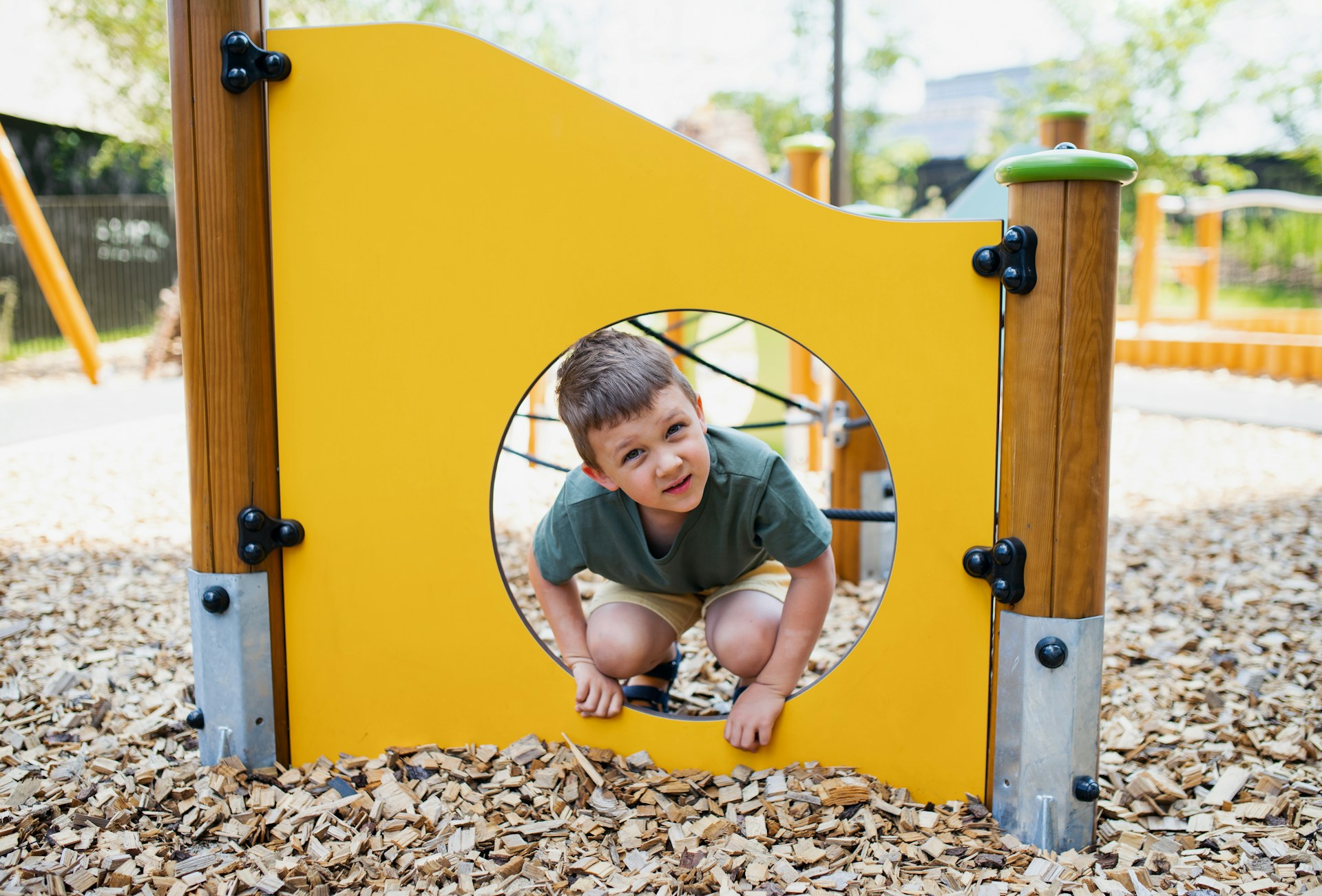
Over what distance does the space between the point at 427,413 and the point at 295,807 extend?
2.29ft

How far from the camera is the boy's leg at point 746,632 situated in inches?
74.0

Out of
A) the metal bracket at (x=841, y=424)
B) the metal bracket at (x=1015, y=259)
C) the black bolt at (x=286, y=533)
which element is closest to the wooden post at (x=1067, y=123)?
the metal bracket at (x=841, y=424)

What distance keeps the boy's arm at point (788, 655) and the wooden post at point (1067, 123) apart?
7.42 feet

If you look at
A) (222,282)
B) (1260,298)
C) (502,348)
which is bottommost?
(502,348)

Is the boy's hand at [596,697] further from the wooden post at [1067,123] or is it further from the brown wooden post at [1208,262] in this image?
the brown wooden post at [1208,262]

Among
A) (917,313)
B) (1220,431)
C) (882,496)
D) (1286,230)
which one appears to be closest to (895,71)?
(1286,230)

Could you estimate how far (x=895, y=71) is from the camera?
1612 centimetres

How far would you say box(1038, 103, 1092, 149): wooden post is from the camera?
11.2ft

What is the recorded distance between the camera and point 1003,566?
61.0 inches

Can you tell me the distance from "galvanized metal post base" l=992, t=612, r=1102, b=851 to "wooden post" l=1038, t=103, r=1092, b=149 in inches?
92.2

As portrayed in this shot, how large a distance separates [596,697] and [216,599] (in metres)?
0.68

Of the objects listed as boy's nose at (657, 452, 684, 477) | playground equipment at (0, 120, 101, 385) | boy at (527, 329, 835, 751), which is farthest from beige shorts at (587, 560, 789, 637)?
playground equipment at (0, 120, 101, 385)

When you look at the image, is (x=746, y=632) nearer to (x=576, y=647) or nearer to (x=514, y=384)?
(x=576, y=647)

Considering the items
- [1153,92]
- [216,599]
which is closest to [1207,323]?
[1153,92]
